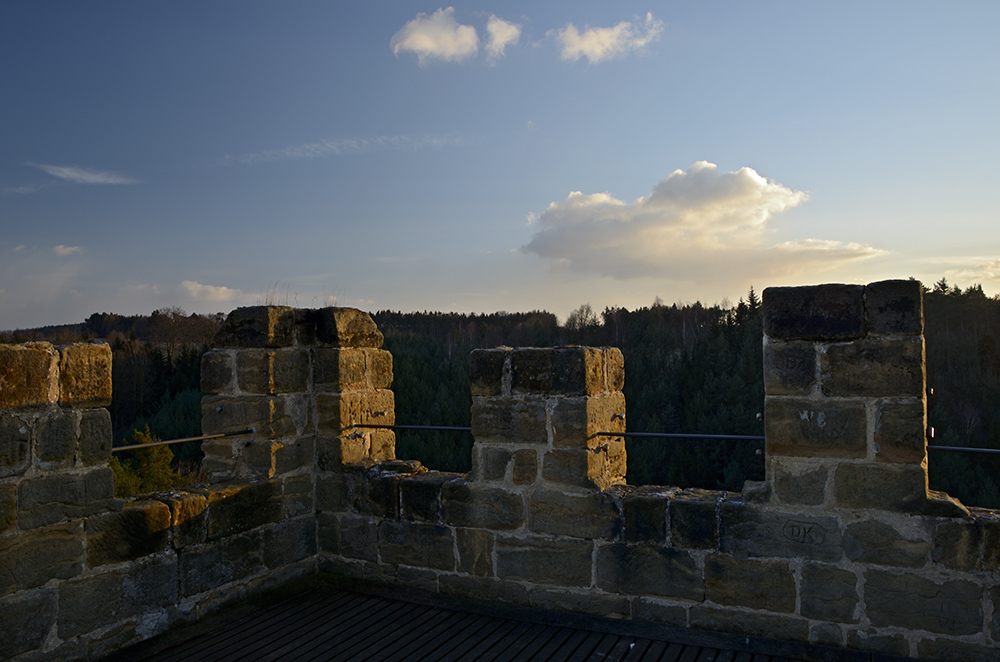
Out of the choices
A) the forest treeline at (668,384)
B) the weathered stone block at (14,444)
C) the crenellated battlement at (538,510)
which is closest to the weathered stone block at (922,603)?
the crenellated battlement at (538,510)

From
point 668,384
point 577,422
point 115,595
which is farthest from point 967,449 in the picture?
point 668,384

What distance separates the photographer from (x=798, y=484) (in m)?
3.17

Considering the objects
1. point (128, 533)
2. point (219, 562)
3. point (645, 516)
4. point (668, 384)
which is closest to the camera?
point (128, 533)

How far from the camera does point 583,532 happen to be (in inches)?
142

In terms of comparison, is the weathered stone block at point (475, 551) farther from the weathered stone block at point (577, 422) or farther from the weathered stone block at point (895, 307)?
the weathered stone block at point (895, 307)

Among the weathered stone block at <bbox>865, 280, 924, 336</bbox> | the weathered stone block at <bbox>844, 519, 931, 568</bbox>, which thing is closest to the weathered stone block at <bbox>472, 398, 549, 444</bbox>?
the weathered stone block at <bbox>844, 519, 931, 568</bbox>

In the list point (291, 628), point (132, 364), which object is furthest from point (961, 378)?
point (132, 364)

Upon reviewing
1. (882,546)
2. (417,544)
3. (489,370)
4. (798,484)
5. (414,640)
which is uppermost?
(489,370)

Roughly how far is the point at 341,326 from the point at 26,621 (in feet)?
7.11

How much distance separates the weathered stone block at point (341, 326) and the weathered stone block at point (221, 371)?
0.55 meters

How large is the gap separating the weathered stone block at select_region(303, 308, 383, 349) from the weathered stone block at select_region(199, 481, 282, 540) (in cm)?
95

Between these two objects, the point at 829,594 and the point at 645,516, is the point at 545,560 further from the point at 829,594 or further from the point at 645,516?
the point at 829,594

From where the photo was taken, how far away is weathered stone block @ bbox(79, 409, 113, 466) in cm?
319

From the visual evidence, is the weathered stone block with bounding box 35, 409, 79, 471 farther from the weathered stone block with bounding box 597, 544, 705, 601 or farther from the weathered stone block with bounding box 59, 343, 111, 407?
the weathered stone block with bounding box 597, 544, 705, 601
